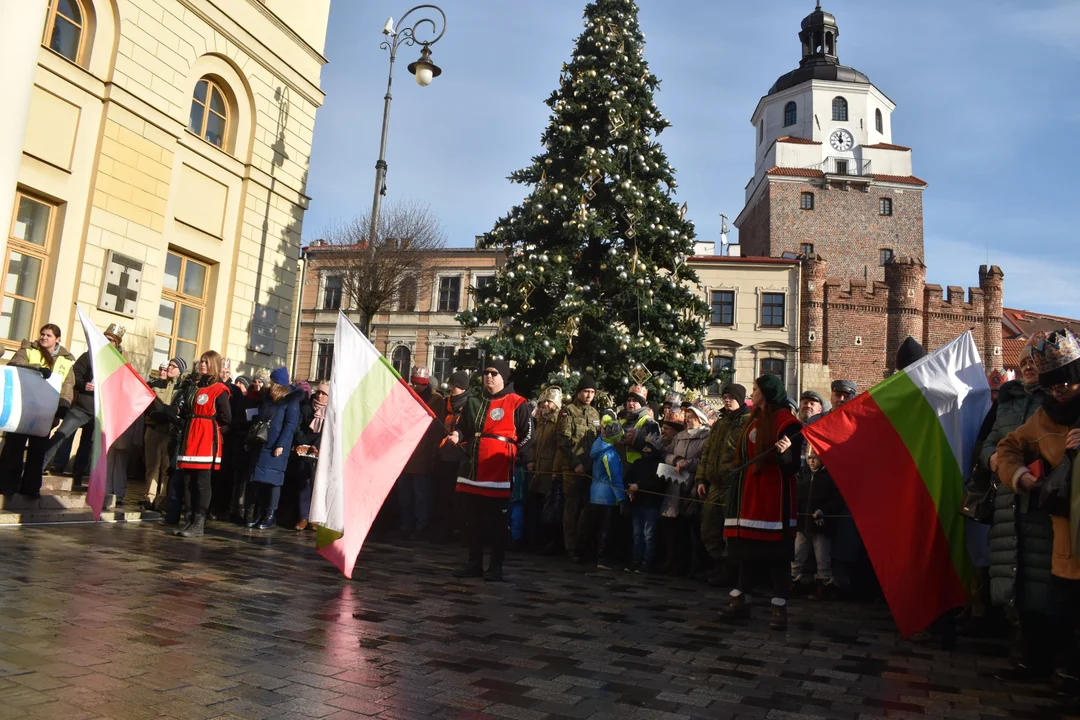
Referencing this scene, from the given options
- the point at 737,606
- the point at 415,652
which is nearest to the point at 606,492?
the point at 737,606

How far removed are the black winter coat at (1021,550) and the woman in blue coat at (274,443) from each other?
8.26m

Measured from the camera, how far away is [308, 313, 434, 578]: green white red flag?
743cm

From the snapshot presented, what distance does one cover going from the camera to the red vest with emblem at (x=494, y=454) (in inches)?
329

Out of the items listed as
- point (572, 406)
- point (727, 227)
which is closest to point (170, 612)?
point (572, 406)

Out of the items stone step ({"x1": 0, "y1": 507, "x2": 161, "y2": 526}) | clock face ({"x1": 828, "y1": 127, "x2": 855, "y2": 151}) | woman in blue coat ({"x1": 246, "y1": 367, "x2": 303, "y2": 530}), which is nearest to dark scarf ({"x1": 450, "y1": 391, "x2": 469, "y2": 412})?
woman in blue coat ({"x1": 246, "y1": 367, "x2": 303, "y2": 530})

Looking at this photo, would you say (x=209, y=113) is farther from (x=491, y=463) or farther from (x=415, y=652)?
(x=415, y=652)

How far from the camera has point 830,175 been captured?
6362 centimetres

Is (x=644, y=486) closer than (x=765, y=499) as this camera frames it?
No

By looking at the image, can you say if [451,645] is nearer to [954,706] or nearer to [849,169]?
[954,706]

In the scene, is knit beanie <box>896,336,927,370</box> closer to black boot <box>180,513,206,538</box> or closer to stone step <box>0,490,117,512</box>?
black boot <box>180,513,206,538</box>

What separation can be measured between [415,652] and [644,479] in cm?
555

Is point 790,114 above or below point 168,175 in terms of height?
above

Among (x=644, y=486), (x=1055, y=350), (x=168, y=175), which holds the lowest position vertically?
(x=644, y=486)

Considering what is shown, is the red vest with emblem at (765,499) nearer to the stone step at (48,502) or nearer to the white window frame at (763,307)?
the stone step at (48,502)
